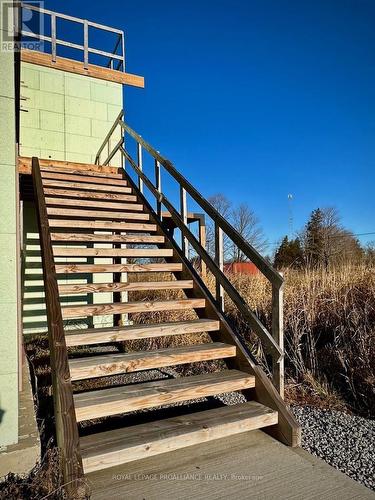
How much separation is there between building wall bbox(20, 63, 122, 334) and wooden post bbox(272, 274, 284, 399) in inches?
203

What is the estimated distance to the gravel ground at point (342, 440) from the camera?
7.82ft

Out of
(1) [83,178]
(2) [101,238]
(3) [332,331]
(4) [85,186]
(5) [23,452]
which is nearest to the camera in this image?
(5) [23,452]

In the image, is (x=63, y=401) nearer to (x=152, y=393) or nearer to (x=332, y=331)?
(x=152, y=393)

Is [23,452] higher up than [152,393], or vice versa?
[152,393]

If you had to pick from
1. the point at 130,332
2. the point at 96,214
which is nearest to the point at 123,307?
the point at 130,332

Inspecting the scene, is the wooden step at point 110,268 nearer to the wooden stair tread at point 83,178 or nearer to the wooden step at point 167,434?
the wooden step at point 167,434

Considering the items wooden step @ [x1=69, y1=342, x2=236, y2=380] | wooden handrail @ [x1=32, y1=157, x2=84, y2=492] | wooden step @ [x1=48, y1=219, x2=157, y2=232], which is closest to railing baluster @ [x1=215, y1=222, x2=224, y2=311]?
wooden step @ [x1=69, y1=342, x2=236, y2=380]

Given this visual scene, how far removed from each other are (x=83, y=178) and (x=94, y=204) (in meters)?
0.92

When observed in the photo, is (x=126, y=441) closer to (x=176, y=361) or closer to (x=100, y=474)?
(x=100, y=474)

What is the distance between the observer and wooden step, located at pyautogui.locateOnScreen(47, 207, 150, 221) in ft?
14.6

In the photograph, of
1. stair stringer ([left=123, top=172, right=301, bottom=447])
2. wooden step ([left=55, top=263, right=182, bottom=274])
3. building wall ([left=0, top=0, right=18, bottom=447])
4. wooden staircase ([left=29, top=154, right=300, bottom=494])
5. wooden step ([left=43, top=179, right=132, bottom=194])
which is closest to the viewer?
building wall ([left=0, top=0, right=18, bottom=447])

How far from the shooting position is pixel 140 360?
9.62 feet

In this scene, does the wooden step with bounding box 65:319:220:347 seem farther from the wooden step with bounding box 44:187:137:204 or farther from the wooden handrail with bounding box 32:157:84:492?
the wooden step with bounding box 44:187:137:204

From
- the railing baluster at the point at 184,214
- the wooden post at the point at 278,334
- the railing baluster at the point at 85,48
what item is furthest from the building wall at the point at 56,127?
the wooden post at the point at 278,334
